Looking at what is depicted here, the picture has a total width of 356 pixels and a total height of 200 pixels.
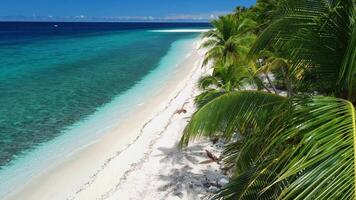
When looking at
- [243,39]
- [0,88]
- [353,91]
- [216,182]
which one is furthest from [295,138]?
[0,88]

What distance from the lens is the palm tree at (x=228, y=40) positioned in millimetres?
13602

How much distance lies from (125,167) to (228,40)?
21.0 ft

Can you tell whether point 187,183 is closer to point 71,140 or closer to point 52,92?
point 71,140

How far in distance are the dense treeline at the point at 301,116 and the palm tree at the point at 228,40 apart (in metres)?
7.80

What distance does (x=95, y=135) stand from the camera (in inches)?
555

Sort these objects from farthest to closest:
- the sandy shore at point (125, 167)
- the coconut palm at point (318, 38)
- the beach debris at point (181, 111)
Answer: the beach debris at point (181, 111) → the sandy shore at point (125, 167) → the coconut palm at point (318, 38)

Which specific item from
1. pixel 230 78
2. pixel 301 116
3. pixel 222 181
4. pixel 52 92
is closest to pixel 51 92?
pixel 52 92

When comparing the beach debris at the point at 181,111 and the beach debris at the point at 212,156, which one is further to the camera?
the beach debris at the point at 181,111

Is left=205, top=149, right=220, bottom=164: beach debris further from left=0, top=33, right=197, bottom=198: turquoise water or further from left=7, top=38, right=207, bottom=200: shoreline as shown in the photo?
left=0, top=33, right=197, bottom=198: turquoise water

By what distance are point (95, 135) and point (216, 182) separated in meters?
6.64

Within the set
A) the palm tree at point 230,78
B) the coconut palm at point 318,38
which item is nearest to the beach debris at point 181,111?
the palm tree at point 230,78

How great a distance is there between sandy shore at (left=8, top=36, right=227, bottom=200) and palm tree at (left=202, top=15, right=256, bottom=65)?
114 inches

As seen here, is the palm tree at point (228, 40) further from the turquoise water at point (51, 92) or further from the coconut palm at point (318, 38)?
the coconut palm at point (318, 38)

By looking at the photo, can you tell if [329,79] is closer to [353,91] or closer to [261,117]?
[353,91]
